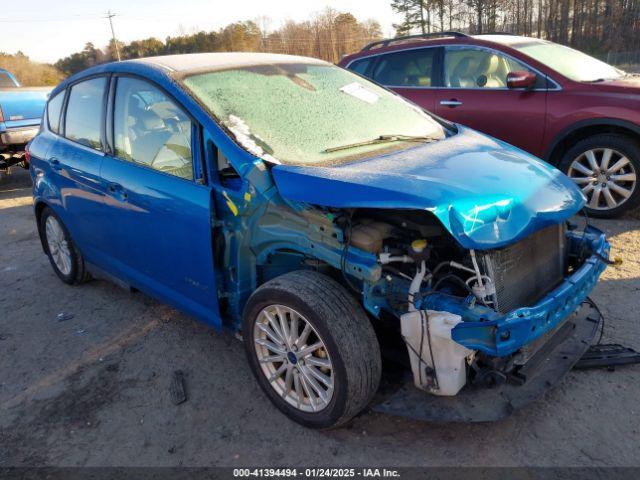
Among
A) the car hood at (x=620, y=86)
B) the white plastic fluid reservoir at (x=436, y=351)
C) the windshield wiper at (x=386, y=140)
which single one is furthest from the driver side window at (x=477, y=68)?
the white plastic fluid reservoir at (x=436, y=351)

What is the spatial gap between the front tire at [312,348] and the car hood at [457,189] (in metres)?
0.45

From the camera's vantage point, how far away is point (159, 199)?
3070 mm

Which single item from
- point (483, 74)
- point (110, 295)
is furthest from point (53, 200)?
point (483, 74)

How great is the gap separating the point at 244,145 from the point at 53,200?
249cm

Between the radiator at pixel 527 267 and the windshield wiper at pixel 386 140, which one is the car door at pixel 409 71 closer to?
the windshield wiper at pixel 386 140

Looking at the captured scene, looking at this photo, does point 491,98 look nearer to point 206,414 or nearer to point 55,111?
point 55,111

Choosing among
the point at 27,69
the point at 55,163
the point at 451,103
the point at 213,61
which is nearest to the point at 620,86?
the point at 451,103

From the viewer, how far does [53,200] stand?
14.4ft

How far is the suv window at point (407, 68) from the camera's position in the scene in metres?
6.36

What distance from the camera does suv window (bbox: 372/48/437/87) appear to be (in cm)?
636

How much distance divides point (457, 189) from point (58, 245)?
3.79 m

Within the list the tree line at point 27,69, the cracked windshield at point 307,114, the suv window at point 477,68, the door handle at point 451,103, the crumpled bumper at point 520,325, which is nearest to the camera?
the crumpled bumper at point 520,325

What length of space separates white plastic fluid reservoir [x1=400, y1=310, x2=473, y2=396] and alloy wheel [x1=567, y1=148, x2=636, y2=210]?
12.6 ft

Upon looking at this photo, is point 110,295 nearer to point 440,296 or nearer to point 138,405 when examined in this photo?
point 138,405
